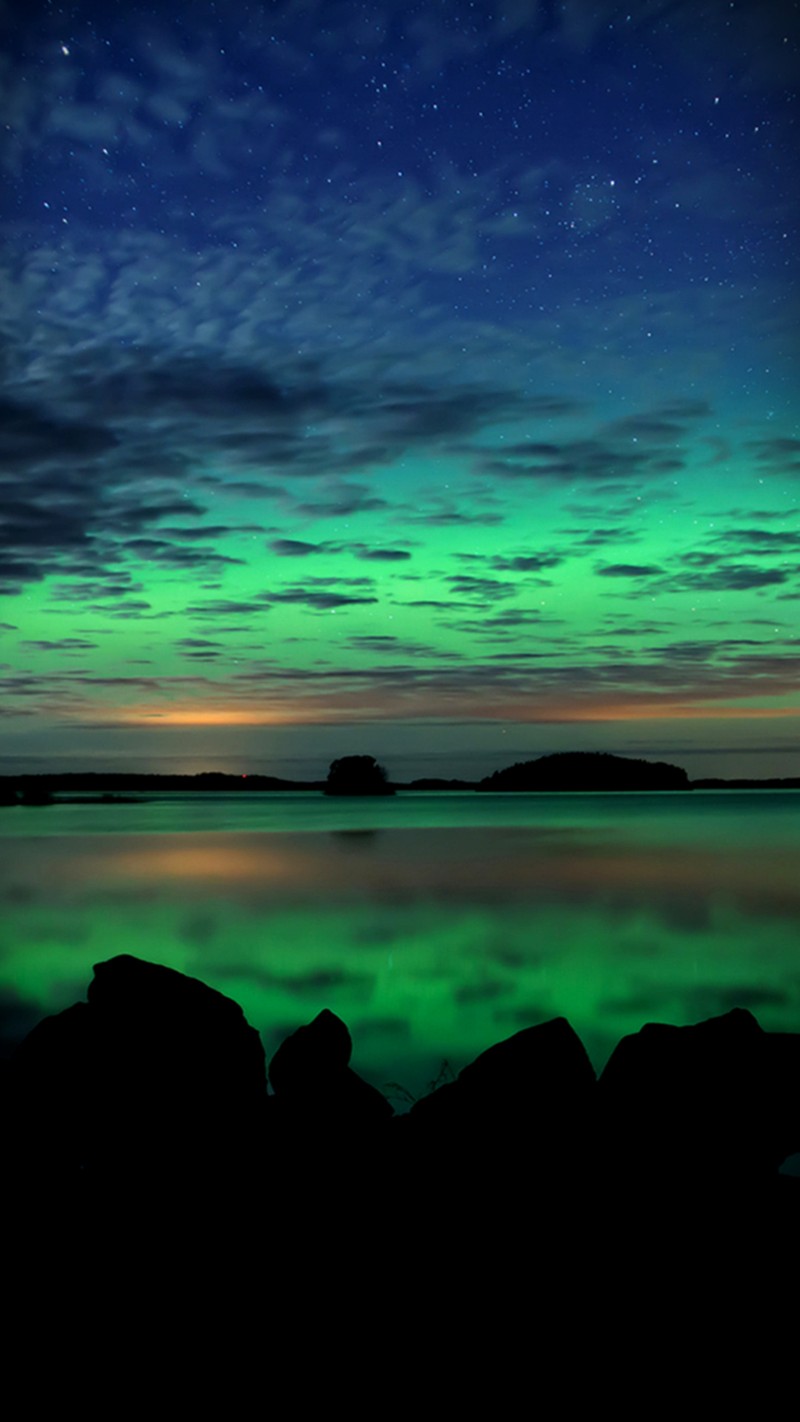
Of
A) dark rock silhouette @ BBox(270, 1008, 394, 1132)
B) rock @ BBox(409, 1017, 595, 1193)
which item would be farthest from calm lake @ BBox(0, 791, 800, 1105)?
rock @ BBox(409, 1017, 595, 1193)

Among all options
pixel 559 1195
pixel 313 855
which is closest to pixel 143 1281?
pixel 559 1195

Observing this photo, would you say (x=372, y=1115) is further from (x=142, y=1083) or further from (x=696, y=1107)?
(x=696, y=1107)

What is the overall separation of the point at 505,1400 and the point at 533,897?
16.3 metres

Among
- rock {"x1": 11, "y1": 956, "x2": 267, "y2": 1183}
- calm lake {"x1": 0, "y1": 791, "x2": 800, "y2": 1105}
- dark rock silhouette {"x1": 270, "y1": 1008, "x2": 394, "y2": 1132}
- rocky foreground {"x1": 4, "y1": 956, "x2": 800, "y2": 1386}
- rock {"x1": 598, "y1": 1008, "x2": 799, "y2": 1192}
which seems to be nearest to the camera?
rocky foreground {"x1": 4, "y1": 956, "x2": 800, "y2": 1386}

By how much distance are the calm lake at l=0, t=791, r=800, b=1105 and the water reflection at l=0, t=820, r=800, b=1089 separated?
0.05m

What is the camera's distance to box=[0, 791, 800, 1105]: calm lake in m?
10.6

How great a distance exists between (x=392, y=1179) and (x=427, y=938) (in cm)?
998

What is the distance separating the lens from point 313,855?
31.5m

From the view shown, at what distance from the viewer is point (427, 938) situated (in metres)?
15.2

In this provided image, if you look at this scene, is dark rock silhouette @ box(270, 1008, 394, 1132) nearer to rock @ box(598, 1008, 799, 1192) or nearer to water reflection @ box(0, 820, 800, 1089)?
rock @ box(598, 1008, 799, 1192)

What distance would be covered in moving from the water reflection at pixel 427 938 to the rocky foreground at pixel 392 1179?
3026mm

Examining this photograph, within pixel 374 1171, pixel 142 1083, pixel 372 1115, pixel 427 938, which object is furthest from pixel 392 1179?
pixel 427 938

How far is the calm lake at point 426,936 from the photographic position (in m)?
10.6

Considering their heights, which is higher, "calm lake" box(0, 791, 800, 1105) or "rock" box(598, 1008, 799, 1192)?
"rock" box(598, 1008, 799, 1192)
